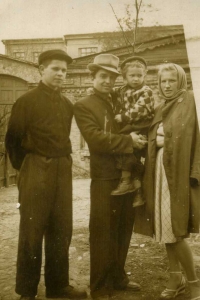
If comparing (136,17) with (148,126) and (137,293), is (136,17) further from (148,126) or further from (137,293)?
(137,293)

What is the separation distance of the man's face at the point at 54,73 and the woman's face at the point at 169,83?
0.62 m

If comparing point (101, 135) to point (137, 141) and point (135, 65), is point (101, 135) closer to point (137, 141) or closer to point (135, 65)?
point (137, 141)

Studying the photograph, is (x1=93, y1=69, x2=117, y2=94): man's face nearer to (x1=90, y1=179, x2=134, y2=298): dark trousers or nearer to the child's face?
the child's face

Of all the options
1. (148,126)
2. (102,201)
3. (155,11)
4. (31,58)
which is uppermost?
(155,11)

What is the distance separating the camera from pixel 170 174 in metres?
1.89

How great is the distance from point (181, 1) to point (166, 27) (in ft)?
0.91

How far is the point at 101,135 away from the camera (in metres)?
1.93

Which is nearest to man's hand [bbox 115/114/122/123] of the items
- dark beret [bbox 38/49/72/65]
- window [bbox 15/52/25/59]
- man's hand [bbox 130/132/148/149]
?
man's hand [bbox 130/132/148/149]

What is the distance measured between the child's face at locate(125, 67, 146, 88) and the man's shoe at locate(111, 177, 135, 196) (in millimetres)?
608

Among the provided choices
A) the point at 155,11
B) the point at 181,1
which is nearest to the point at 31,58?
the point at 155,11

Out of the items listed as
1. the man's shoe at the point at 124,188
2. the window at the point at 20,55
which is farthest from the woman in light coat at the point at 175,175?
the window at the point at 20,55

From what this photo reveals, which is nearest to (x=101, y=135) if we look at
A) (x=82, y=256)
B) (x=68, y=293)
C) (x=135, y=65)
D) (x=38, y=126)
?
(x=38, y=126)

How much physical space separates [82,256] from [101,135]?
3.84ft

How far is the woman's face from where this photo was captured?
1.92 meters
